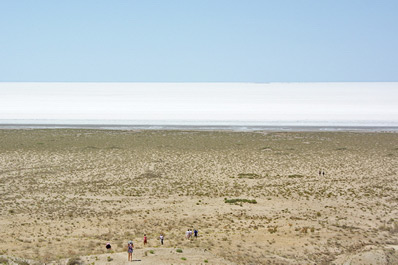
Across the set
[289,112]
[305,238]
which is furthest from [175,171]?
[289,112]

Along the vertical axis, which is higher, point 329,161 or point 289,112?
point 289,112

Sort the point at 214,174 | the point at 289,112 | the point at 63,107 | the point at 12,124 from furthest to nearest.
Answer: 1. the point at 63,107
2. the point at 289,112
3. the point at 12,124
4. the point at 214,174

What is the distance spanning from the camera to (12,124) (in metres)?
71.3

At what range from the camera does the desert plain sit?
20109mm

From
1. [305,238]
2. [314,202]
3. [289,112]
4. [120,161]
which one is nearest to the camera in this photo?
[305,238]

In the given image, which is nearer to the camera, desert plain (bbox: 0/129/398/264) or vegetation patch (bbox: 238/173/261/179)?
desert plain (bbox: 0/129/398/264)

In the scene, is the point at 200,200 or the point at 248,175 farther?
the point at 248,175

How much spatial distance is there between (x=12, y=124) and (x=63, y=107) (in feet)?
99.9

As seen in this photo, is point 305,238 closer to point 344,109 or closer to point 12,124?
point 12,124

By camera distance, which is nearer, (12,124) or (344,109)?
(12,124)

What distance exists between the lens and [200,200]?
96.7ft

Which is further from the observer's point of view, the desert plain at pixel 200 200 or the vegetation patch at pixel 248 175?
the vegetation patch at pixel 248 175

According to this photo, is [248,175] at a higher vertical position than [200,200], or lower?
higher

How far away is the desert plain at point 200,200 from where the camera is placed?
66.0ft
